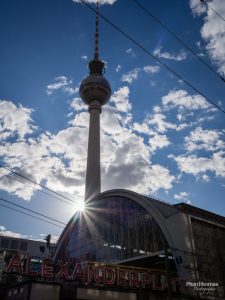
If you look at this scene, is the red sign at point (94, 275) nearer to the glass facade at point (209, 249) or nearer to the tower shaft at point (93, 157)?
the glass facade at point (209, 249)

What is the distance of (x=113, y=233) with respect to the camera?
51156mm

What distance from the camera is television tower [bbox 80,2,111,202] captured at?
7925 cm

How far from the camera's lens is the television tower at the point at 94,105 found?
79250 mm

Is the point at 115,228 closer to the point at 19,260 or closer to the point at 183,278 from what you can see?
the point at 183,278

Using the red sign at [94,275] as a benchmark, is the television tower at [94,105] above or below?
above

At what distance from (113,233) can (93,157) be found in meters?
33.3

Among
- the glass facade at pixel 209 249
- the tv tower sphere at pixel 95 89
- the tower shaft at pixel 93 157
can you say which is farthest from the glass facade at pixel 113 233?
the tv tower sphere at pixel 95 89

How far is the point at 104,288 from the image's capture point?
32656mm

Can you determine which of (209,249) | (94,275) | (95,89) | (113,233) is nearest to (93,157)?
(95,89)

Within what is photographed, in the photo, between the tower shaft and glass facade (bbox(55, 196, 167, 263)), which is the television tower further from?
glass facade (bbox(55, 196, 167, 263))

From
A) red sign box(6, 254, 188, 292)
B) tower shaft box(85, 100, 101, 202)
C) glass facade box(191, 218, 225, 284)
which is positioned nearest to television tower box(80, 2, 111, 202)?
tower shaft box(85, 100, 101, 202)

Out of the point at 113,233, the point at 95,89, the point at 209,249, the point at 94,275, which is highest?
the point at 95,89

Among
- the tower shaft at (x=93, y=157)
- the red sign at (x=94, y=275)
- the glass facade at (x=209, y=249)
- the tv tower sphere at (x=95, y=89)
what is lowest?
the red sign at (x=94, y=275)

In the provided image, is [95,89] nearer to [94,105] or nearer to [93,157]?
[94,105]
